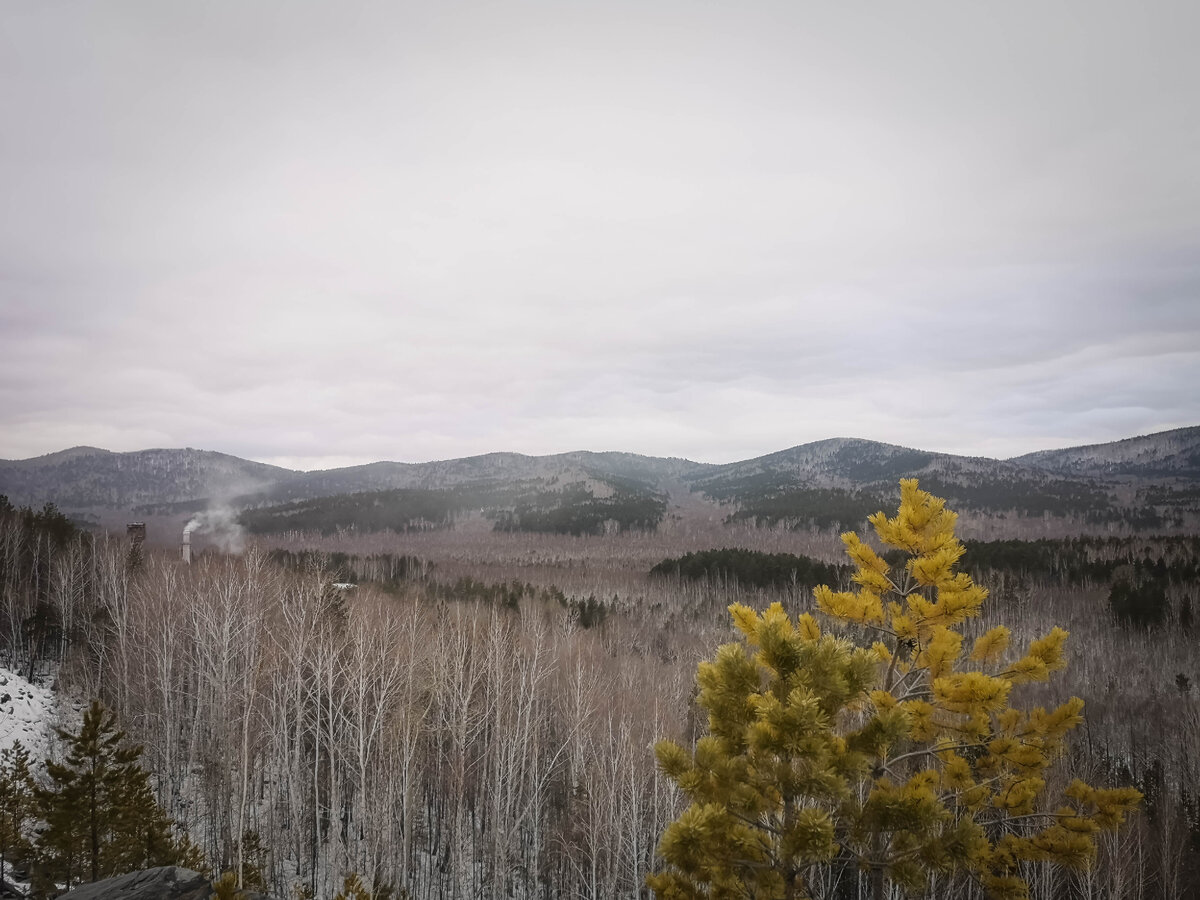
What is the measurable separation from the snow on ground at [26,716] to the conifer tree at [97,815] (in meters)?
14.3

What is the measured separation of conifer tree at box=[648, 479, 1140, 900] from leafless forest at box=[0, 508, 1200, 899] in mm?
9039

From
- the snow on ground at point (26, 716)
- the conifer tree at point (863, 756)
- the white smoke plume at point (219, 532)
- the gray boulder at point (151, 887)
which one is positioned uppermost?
the conifer tree at point (863, 756)

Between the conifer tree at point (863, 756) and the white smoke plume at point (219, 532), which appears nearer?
the conifer tree at point (863, 756)

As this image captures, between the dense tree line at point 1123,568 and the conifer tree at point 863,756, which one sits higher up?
the conifer tree at point 863,756

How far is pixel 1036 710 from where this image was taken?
26.3 ft

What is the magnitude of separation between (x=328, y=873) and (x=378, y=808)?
12.5 feet

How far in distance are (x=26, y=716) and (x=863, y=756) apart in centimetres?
3683

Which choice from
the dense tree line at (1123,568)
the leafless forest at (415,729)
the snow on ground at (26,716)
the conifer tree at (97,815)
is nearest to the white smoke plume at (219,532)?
the leafless forest at (415,729)

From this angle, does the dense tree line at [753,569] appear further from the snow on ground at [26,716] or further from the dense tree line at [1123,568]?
the snow on ground at [26,716]

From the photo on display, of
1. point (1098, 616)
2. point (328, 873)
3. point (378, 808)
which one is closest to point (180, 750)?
point (328, 873)

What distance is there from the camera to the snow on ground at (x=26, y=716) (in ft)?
80.5

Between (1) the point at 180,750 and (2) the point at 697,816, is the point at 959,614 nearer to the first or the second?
(2) the point at 697,816

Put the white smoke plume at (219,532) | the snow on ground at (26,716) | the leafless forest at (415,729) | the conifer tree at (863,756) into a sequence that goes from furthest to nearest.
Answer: the white smoke plume at (219,532)
the snow on ground at (26,716)
the leafless forest at (415,729)
the conifer tree at (863,756)

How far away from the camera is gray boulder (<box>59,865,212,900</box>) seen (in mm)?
8078
